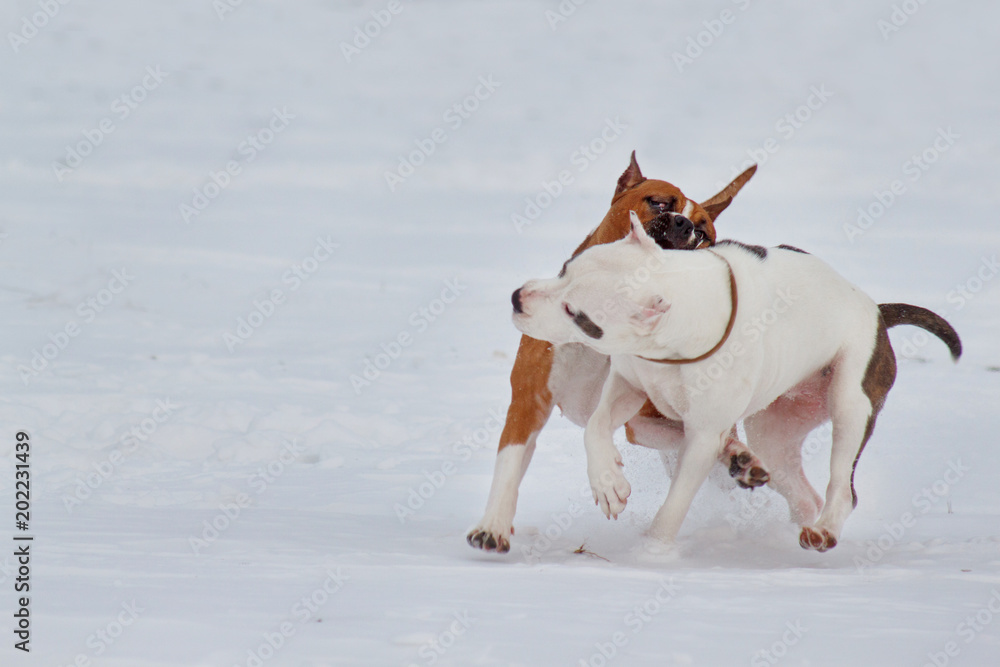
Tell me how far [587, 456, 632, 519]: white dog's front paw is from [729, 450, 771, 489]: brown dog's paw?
0.54 m

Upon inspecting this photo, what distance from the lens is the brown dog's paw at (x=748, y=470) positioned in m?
→ 4.19

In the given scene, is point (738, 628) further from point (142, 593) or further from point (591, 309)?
point (142, 593)

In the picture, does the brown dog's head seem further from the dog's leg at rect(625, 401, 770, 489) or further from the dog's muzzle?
the dog's leg at rect(625, 401, 770, 489)

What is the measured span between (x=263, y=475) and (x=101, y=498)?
3.33 ft

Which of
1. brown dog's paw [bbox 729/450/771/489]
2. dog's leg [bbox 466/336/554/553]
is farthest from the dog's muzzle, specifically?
brown dog's paw [bbox 729/450/771/489]

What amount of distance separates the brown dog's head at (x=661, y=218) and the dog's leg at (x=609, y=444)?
1.96ft

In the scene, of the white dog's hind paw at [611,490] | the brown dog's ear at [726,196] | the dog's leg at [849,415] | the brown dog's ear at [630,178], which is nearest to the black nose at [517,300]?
the white dog's hind paw at [611,490]

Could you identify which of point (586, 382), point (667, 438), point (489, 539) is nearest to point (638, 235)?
point (586, 382)

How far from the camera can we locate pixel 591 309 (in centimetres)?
363

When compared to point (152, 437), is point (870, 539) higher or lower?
higher

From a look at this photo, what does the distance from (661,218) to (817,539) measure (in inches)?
54.1

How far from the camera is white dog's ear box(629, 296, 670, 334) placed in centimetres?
354

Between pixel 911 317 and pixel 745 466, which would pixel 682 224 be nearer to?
pixel 745 466

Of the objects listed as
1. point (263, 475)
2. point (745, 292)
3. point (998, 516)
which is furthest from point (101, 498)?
point (998, 516)
